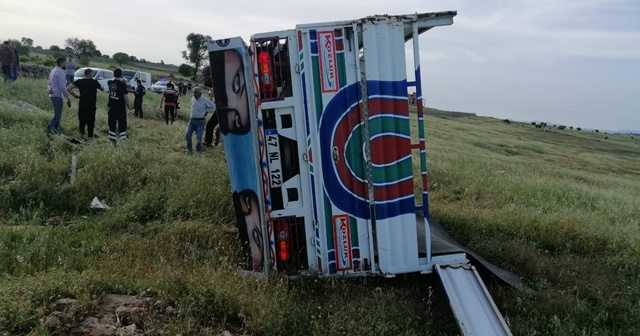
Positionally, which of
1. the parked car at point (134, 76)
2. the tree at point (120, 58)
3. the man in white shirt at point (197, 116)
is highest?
the tree at point (120, 58)

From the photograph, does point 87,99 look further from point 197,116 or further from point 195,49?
point 195,49

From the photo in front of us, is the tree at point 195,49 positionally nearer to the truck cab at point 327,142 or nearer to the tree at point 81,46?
the tree at point 81,46

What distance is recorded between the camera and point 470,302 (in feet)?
15.0

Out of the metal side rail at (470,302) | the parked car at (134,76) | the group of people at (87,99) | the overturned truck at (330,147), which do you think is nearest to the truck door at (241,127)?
the overturned truck at (330,147)

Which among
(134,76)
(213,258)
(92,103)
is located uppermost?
(134,76)

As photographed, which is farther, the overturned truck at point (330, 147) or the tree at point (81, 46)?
the tree at point (81, 46)

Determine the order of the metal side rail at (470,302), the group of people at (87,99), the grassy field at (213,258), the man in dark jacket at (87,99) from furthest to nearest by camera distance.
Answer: the man in dark jacket at (87,99) → the group of people at (87,99) → the metal side rail at (470,302) → the grassy field at (213,258)

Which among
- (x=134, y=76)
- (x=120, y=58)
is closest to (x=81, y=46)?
(x=120, y=58)

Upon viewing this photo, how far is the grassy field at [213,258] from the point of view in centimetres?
404

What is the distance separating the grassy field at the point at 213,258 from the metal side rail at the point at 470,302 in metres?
0.25

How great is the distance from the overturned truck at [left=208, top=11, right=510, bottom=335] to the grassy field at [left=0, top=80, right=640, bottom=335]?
36 cm

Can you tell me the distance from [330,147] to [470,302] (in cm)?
195

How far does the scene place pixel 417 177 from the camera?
1163 cm

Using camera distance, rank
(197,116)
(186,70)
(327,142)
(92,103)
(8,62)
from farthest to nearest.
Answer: (186,70) → (8,62) → (197,116) → (92,103) → (327,142)
